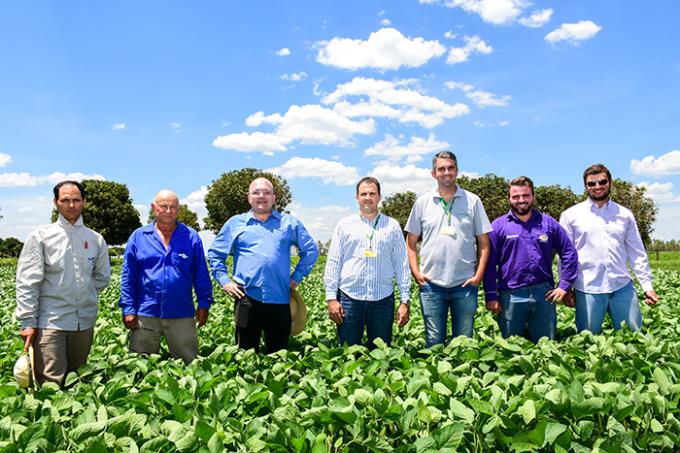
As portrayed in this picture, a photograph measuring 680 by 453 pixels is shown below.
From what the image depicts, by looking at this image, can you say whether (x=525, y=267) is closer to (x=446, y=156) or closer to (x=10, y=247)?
(x=446, y=156)

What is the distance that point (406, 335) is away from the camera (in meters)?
6.52

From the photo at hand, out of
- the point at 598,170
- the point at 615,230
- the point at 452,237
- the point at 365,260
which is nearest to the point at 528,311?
the point at 452,237

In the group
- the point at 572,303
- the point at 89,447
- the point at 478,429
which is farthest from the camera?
the point at 572,303

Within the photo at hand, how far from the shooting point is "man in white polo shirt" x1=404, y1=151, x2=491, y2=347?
496cm

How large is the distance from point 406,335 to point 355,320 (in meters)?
1.65

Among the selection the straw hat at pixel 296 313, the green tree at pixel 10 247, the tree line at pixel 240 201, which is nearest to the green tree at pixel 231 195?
the tree line at pixel 240 201

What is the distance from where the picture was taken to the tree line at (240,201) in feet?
157

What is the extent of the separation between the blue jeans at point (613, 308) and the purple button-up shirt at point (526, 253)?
0.28m

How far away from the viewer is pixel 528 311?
508 centimetres

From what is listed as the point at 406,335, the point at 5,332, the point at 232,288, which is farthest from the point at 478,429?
the point at 5,332

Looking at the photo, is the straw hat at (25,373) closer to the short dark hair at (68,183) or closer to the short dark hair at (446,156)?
the short dark hair at (68,183)

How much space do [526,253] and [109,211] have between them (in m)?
48.6

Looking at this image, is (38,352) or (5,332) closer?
(38,352)

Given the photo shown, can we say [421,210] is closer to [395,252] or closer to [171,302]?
[395,252]
